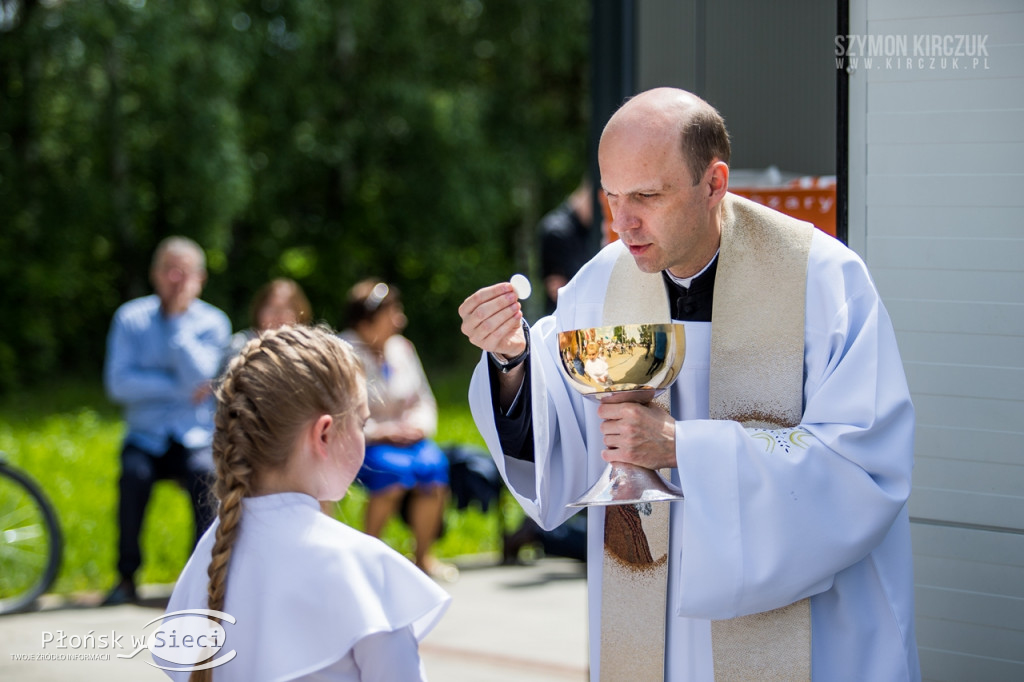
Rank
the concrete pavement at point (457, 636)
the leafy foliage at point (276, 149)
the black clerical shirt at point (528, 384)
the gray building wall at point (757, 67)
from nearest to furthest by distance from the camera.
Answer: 1. the black clerical shirt at point (528, 384)
2. the gray building wall at point (757, 67)
3. the concrete pavement at point (457, 636)
4. the leafy foliage at point (276, 149)

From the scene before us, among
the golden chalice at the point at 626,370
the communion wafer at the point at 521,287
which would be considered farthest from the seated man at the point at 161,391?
the golden chalice at the point at 626,370

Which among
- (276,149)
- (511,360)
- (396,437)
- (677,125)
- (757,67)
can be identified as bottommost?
(396,437)

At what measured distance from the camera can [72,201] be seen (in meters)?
17.1

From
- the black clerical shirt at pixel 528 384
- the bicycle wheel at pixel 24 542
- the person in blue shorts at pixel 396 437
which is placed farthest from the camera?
the person in blue shorts at pixel 396 437

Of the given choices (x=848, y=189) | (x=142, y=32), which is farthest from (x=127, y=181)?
(x=848, y=189)

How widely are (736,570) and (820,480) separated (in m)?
0.25

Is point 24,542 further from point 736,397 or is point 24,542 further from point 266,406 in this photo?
point 736,397

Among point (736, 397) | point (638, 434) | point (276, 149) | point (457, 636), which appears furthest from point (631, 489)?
point (276, 149)

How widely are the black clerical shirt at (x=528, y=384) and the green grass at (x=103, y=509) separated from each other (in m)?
1.76

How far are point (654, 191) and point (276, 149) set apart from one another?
711 inches

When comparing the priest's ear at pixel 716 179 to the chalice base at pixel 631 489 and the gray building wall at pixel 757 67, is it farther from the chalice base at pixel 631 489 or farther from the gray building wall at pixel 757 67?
the gray building wall at pixel 757 67

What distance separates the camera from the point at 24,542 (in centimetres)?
639

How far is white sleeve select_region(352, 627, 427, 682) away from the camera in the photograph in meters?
2.19

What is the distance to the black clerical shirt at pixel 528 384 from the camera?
2.71m
